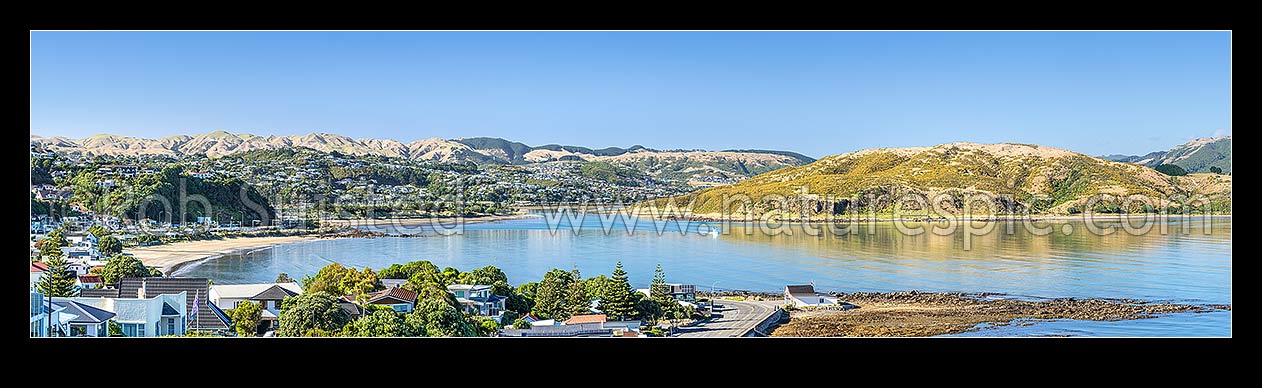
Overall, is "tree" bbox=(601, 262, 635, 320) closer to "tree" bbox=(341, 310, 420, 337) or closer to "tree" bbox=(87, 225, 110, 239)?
"tree" bbox=(341, 310, 420, 337)

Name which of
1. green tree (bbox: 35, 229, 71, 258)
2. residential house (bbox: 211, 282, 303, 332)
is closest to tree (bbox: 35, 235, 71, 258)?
green tree (bbox: 35, 229, 71, 258)

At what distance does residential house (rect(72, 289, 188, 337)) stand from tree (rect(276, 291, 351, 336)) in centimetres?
69

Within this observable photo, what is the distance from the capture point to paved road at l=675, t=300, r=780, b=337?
335 inches

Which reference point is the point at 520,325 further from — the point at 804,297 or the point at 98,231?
the point at 98,231

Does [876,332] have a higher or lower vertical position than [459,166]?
lower

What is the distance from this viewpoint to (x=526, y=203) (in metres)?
26.5

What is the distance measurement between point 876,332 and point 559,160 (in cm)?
2181

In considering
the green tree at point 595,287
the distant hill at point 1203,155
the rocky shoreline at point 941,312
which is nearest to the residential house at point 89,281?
the green tree at point 595,287

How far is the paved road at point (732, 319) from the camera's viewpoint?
8516 mm

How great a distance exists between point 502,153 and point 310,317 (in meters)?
24.0

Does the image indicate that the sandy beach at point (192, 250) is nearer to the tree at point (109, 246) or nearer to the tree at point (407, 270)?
the tree at point (109, 246)
